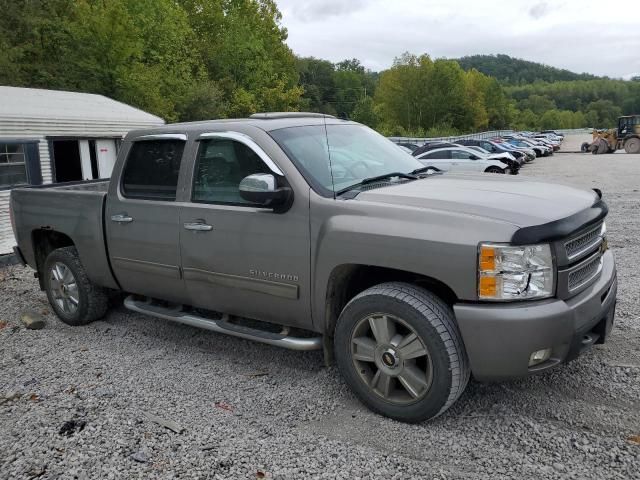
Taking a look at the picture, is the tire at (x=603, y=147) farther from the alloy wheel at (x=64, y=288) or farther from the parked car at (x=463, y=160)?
the alloy wheel at (x=64, y=288)

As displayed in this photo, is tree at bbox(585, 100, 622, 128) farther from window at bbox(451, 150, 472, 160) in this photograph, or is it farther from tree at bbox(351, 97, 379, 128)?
window at bbox(451, 150, 472, 160)

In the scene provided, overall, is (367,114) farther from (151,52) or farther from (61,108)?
(61,108)

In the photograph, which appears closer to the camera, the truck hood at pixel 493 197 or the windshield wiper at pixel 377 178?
Answer: the truck hood at pixel 493 197

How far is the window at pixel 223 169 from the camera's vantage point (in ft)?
12.9

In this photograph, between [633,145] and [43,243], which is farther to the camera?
[633,145]

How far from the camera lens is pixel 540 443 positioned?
3.09 metres

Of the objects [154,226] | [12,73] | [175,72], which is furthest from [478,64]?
[154,226]

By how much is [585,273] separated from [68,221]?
431cm

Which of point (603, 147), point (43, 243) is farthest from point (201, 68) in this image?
point (43, 243)

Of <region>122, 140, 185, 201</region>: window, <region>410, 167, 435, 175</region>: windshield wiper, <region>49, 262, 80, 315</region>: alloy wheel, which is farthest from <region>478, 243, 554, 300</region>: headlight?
<region>49, 262, 80, 315</region>: alloy wheel

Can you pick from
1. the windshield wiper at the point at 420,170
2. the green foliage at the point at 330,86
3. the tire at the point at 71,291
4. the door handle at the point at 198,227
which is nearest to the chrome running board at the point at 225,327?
the tire at the point at 71,291

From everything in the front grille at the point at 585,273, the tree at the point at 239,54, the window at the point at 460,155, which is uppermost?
the tree at the point at 239,54

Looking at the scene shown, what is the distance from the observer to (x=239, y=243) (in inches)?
152

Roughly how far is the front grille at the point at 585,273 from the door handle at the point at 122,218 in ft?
10.9
